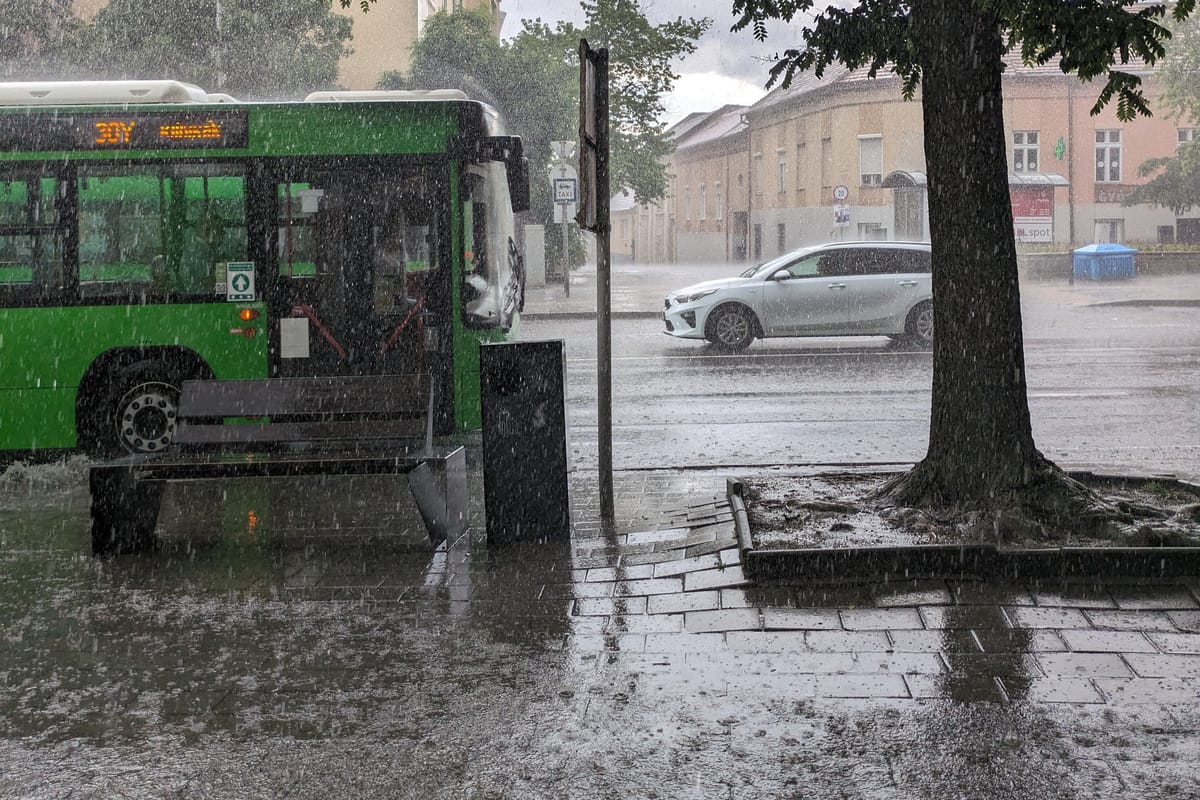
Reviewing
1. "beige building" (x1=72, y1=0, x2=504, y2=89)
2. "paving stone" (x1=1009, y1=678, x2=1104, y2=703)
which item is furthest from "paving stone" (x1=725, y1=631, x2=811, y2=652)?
"beige building" (x1=72, y1=0, x2=504, y2=89)

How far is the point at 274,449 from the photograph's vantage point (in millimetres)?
10484

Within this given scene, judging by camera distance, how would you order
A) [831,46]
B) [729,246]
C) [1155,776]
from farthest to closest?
[729,246] < [831,46] < [1155,776]

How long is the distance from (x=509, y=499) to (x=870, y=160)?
155 feet

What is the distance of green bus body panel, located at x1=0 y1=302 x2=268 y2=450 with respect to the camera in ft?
35.7

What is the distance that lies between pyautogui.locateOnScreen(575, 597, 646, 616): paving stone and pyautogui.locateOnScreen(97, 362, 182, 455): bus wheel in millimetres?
5977

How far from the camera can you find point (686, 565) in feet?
22.2

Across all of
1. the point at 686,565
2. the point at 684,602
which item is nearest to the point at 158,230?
the point at 686,565

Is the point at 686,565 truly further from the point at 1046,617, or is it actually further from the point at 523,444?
the point at 1046,617

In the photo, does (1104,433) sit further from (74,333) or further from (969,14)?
(74,333)

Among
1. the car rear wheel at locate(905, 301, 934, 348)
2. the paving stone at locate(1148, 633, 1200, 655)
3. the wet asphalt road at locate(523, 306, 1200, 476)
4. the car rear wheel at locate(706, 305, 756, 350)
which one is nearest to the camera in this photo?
the paving stone at locate(1148, 633, 1200, 655)

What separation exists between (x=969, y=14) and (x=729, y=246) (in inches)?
2554

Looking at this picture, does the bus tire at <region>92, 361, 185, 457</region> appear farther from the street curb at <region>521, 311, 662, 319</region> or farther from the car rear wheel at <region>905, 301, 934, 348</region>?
the street curb at <region>521, 311, 662, 319</region>

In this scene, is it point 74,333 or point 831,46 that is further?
point 74,333

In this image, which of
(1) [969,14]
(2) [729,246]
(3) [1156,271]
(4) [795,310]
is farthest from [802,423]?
(2) [729,246]
